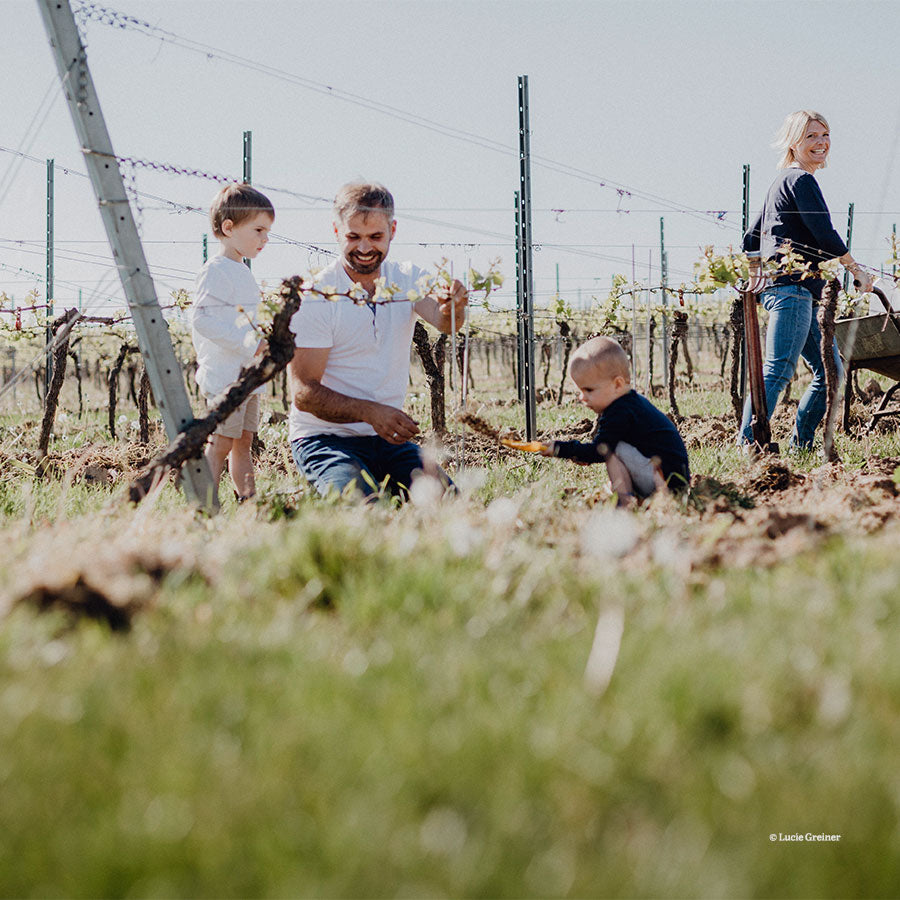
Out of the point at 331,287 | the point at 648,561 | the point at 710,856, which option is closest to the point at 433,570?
the point at 648,561

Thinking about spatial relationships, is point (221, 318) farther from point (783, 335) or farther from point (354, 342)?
point (783, 335)

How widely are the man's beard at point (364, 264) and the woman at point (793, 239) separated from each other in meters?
2.44

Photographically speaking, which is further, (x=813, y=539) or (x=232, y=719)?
(x=813, y=539)

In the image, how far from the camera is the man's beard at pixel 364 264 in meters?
4.08

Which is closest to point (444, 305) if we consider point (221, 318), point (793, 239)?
point (221, 318)

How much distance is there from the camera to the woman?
5.24 meters

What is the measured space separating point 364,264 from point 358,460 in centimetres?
97

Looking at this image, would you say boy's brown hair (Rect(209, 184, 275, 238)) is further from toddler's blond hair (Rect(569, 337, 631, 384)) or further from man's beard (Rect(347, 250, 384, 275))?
toddler's blond hair (Rect(569, 337, 631, 384))

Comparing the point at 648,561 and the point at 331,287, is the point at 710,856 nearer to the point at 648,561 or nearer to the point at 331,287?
the point at 648,561

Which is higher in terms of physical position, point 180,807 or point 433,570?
point 433,570

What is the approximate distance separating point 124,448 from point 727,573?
5.94 metres

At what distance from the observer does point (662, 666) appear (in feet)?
4.92

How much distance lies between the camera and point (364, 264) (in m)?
4.09

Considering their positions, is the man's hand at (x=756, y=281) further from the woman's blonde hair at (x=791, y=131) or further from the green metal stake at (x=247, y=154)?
the green metal stake at (x=247, y=154)
